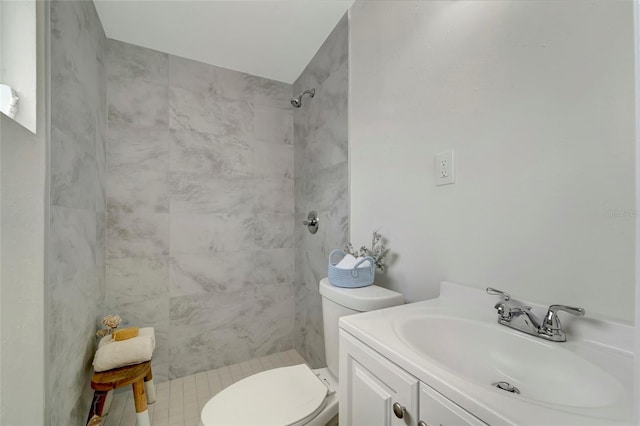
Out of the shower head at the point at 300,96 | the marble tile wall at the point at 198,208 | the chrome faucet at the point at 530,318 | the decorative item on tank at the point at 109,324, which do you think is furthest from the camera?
the shower head at the point at 300,96

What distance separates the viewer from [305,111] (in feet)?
6.85

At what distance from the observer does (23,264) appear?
2.65ft

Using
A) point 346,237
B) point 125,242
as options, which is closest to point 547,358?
point 346,237

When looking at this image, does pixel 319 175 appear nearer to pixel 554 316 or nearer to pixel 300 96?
pixel 300 96

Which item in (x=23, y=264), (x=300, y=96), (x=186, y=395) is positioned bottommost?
(x=186, y=395)

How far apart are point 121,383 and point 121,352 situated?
139 mm

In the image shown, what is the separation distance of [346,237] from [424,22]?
109 centimetres

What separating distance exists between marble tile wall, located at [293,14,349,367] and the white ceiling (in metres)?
0.13

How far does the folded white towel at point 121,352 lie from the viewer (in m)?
1.29

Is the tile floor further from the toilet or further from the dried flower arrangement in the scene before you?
the dried flower arrangement

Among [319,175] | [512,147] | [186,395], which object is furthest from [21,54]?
[186,395]

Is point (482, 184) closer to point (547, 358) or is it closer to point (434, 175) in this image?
point (434, 175)

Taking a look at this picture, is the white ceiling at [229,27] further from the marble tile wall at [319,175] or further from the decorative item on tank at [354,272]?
the decorative item on tank at [354,272]

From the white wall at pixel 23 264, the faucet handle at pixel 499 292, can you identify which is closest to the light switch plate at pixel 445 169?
the faucet handle at pixel 499 292
